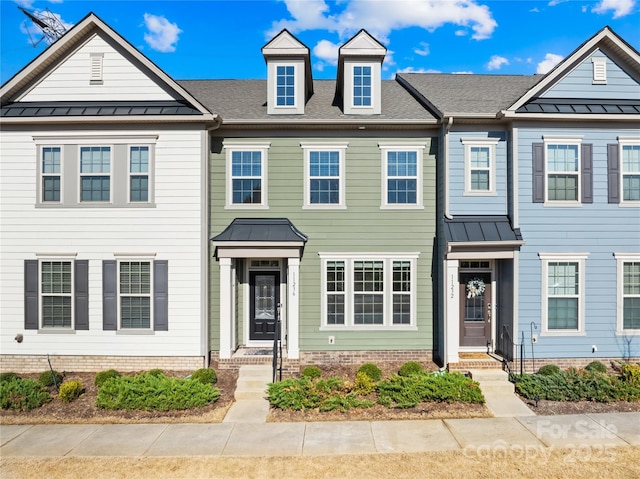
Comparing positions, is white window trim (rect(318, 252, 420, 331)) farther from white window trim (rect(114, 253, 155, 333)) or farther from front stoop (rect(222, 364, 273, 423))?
white window trim (rect(114, 253, 155, 333))

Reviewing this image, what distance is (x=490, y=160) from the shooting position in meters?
11.6

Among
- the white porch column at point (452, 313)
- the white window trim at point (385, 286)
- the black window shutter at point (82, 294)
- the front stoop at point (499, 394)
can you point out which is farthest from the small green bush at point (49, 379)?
the front stoop at point (499, 394)

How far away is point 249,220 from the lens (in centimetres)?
1201

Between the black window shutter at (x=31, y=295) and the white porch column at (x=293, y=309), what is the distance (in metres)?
7.06

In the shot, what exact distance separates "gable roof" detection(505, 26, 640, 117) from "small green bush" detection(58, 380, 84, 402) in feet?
42.6

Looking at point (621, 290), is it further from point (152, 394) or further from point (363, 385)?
point (152, 394)

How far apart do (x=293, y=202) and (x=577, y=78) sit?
348 inches

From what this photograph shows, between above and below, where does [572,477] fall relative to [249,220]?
below

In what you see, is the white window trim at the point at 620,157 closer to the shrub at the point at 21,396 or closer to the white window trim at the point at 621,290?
the white window trim at the point at 621,290

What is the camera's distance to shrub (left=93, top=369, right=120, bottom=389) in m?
10.3

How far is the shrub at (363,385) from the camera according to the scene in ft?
31.6

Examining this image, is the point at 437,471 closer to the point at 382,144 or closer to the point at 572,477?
the point at 572,477

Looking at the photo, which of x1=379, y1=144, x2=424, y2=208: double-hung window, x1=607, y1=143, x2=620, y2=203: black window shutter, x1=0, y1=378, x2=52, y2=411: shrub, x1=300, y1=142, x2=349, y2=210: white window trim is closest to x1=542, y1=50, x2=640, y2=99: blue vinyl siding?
x1=607, y1=143, x2=620, y2=203: black window shutter

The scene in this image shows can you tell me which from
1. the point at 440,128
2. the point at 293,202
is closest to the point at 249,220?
the point at 293,202
